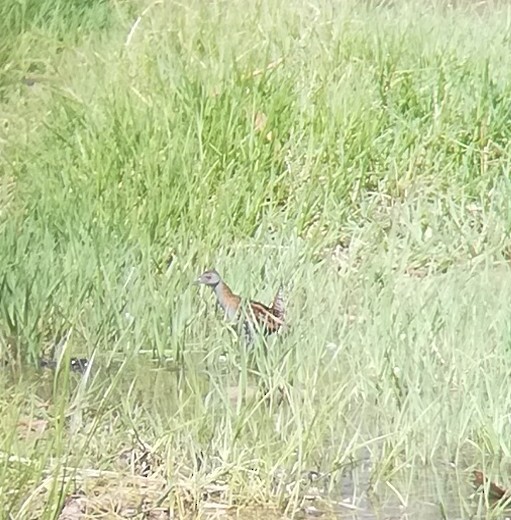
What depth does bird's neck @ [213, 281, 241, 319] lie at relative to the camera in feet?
6.85

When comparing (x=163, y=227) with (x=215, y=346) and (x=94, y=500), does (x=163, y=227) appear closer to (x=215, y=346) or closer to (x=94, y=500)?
(x=215, y=346)

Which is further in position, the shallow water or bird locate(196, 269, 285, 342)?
bird locate(196, 269, 285, 342)

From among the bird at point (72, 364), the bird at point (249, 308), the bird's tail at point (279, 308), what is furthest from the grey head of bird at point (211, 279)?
the bird at point (72, 364)

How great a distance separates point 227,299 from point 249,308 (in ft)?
0.28

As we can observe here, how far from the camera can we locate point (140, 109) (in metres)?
2.89

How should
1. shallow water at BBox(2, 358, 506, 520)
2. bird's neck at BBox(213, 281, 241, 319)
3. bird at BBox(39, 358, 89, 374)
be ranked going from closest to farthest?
shallow water at BBox(2, 358, 506, 520) → bird at BBox(39, 358, 89, 374) → bird's neck at BBox(213, 281, 241, 319)

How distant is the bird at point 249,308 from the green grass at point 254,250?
0.03m

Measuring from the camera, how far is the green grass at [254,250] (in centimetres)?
162

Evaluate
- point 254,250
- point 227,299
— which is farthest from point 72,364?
point 254,250

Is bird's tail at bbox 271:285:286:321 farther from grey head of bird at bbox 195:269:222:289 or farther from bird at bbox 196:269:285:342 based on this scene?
grey head of bird at bbox 195:269:222:289

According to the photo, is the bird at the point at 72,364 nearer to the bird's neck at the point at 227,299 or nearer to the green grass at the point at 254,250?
the green grass at the point at 254,250

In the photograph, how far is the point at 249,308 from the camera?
2047 mm

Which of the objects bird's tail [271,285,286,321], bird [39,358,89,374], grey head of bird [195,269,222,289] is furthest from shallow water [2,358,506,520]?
grey head of bird [195,269,222,289]

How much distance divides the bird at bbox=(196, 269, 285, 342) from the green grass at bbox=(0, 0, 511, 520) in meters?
0.03
